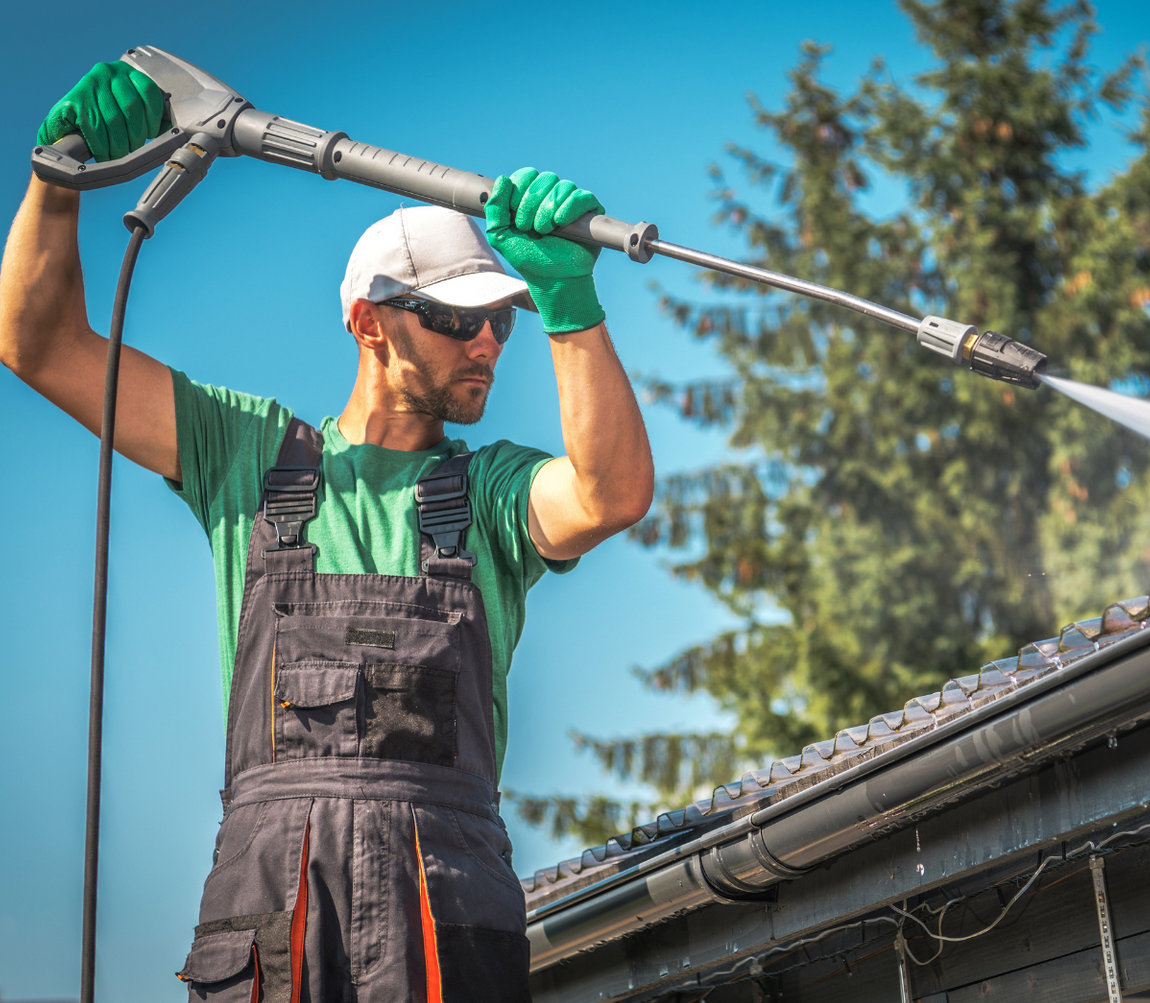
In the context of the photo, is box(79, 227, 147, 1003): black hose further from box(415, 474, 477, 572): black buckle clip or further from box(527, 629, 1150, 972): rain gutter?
box(527, 629, 1150, 972): rain gutter

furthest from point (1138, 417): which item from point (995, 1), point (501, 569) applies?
point (995, 1)

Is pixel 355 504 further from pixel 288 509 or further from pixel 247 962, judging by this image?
pixel 247 962

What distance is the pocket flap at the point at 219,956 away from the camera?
2145 millimetres

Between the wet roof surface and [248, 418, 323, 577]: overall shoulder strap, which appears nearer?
[248, 418, 323, 577]: overall shoulder strap

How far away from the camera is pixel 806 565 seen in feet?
45.2

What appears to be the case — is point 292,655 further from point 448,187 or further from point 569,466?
point 448,187

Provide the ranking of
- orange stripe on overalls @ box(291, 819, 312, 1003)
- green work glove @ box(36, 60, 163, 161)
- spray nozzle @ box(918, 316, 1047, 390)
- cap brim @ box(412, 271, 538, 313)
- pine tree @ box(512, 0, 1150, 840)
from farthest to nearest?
pine tree @ box(512, 0, 1150, 840) < cap brim @ box(412, 271, 538, 313) < green work glove @ box(36, 60, 163, 161) < orange stripe on overalls @ box(291, 819, 312, 1003) < spray nozzle @ box(918, 316, 1047, 390)

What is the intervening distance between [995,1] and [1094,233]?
331 cm

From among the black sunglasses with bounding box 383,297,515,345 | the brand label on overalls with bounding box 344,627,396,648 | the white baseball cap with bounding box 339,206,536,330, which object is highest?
the white baseball cap with bounding box 339,206,536,330

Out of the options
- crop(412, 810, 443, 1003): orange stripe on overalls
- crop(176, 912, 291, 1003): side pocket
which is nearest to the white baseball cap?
crop(412, 810, 443, 1003): orange stripe on overalls

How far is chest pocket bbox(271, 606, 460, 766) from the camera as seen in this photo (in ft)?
7.43

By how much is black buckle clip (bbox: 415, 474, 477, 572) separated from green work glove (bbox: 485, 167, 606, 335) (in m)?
0.42

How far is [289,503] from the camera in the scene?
2.54 meters

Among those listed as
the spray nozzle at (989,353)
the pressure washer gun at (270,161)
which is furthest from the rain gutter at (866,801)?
the pressure washer gun at (270,161)
